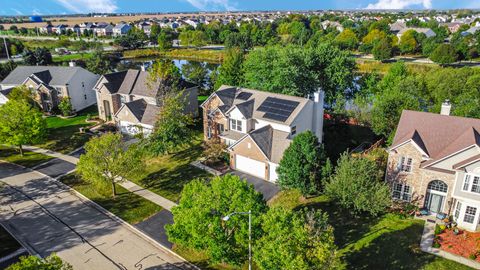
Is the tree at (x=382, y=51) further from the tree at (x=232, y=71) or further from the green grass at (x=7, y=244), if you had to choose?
the green grass at (x=7, y=244)

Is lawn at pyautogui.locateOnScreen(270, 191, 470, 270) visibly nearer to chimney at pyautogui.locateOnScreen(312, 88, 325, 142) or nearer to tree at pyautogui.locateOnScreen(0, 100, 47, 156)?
chimney at pyautogui.locateOnScreen(312, 88, 325, 142)

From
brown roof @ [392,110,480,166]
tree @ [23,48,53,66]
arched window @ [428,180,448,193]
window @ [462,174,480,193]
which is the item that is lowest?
arched window @ [428,180,448,193]

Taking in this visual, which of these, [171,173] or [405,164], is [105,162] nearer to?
[171,173]

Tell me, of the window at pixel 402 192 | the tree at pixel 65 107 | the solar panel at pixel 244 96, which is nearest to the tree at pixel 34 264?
the window at pixel 402 192

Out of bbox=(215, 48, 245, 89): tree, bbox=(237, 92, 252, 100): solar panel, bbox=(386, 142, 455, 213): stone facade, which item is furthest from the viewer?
Result: bbox=(215, 48, 245, 89): tree

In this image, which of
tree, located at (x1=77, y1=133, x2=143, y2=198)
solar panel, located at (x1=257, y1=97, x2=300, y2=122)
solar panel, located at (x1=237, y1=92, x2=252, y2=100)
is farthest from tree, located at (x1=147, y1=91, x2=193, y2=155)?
solar panel, located at (x1=257, y1=97, x2=300, y2=122)

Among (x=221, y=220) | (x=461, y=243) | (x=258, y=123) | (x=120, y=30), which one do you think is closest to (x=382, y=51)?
(x=258, y=123)
